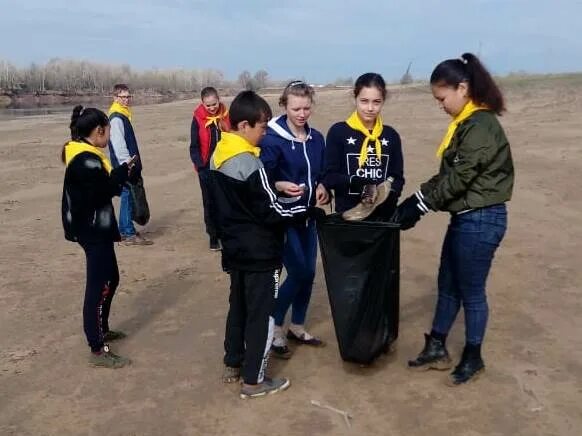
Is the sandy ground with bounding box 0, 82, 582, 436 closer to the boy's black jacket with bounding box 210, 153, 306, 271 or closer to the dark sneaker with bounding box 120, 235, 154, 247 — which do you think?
the dark sneaker with bounding box 120, 235, 154, 247

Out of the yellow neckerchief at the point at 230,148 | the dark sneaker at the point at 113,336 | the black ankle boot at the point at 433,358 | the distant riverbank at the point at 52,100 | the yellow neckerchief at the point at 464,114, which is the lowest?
the dark sneaker at the point at 113,336

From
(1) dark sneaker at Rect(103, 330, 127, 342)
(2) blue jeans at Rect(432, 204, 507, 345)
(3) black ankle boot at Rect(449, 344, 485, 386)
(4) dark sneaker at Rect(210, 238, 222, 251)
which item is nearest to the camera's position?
(2) blue jeans at Rect(432, 204, 507, 345)

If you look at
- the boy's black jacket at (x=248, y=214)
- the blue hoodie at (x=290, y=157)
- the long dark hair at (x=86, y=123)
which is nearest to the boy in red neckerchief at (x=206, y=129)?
the long dark hair at (x=86, y=123)

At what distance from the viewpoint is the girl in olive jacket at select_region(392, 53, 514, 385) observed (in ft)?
11.3

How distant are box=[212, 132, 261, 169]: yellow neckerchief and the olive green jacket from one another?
45.1 inches

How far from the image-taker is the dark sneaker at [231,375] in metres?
3.95

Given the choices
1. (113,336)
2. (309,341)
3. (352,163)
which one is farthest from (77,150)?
(309,341)

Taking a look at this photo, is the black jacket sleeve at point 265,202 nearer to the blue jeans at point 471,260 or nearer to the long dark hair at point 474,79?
the blue jeans at point 471,260

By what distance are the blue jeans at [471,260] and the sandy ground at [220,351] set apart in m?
0.47

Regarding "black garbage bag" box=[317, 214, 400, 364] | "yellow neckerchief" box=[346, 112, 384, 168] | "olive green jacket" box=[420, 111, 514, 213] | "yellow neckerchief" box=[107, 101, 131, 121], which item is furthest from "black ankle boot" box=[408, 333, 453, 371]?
"yellow neckerchief" box=[107, 101, 131, 121]

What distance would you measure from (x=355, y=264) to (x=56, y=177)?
10.6 m

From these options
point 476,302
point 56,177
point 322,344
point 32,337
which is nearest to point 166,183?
point 56,177

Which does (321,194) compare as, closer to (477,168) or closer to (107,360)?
(477,168)

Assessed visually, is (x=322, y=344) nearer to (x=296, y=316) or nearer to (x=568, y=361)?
(x=296, y=316)
